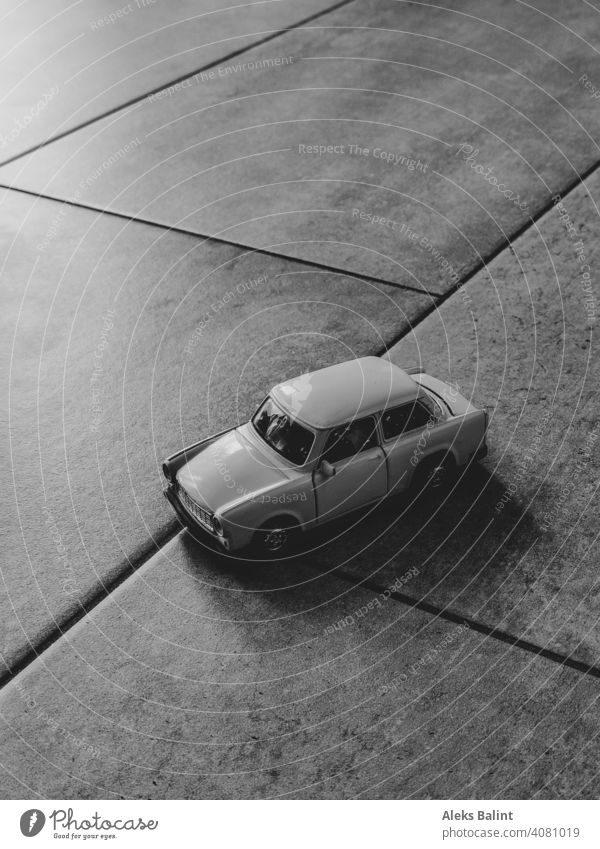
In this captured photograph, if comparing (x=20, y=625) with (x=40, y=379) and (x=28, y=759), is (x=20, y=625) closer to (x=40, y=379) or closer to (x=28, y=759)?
(x=28, y=759)

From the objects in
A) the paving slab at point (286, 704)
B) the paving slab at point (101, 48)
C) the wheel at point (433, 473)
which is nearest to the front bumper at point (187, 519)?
the paving slab at point (286, 704)

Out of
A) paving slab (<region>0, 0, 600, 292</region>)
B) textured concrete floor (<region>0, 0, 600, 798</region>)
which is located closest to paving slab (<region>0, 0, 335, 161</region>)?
textured concrete floor (<region>0, 0, 600, 798</region>)

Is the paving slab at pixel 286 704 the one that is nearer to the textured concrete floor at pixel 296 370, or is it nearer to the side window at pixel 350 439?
the textured concrete floor at pixel 296 370

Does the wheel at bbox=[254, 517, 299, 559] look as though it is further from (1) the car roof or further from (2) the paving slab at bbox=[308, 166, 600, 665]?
(1) the car roof

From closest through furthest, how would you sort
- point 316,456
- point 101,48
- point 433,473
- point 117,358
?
point 316,456 < point 433,473 < point 117,358 < point 101,48

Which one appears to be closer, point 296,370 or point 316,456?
point 316,456

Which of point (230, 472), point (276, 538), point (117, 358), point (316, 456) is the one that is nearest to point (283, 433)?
point (316, 456)

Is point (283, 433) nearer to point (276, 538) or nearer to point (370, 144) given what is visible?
point (276, 538)
